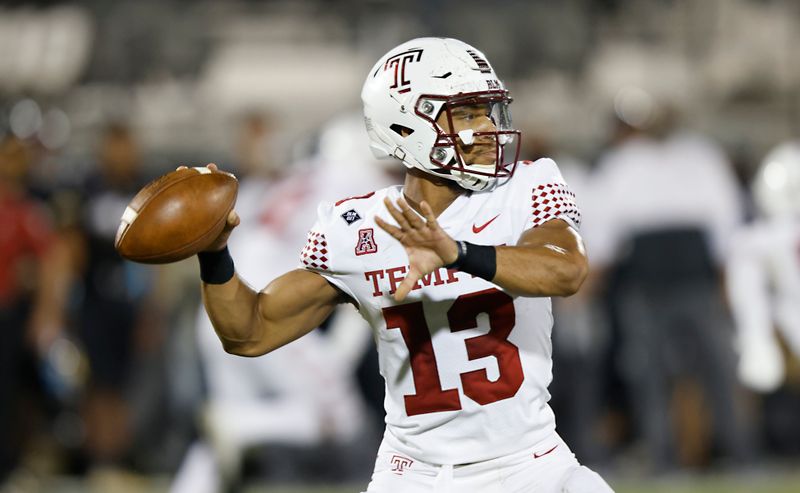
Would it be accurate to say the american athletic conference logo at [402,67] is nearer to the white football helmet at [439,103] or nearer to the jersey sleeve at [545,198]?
the white football helmet at [439,103]

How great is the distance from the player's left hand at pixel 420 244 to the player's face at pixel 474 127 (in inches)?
17.4

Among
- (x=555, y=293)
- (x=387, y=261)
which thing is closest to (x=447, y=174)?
(x=387, y=261)

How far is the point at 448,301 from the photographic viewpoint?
3.48m

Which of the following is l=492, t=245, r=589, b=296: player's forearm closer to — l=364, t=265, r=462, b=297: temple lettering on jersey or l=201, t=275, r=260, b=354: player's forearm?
l=364, t=265, r=462, b=297: temple lettering on jersey

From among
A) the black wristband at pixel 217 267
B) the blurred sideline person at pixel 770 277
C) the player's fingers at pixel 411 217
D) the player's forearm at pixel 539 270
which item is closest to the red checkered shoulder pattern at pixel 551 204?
the player's forearm at pixel 539 270

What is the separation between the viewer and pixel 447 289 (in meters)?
3.47

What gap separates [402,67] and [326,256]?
0.53 metres

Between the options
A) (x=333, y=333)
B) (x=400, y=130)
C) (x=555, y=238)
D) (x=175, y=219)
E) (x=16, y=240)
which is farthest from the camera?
(x=16, y=240)

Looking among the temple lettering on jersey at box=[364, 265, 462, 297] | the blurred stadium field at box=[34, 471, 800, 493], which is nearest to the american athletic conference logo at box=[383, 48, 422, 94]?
the temple lettering on jersey at box=[364, 265, 462, 297]

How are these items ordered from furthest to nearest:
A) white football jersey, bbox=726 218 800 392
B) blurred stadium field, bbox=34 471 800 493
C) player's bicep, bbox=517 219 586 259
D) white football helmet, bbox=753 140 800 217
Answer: blurred stadium field, bbox=34 471 800 493 → white football helmet, bbox=753 140 800 217 → white football jersey, bbox=726 218 800 392 → player's bicep, bbox=517 219 586 259

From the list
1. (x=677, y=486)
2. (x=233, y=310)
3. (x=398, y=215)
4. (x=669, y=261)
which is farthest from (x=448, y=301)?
(x=669, y=261)

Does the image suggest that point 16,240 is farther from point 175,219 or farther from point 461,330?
point 461,330

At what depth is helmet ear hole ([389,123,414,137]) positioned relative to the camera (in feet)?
11.9

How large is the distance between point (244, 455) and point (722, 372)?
2.86m
